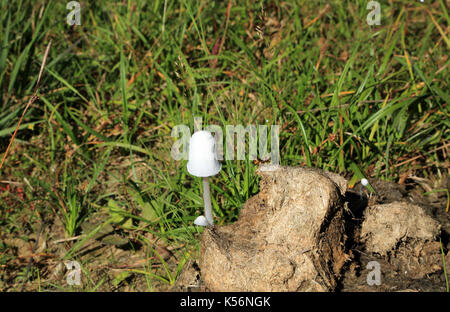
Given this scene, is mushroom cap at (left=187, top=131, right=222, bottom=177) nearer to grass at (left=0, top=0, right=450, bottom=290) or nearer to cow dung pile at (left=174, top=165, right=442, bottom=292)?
cow dung pile at (left=174, top=165, right=442, bottom=292)

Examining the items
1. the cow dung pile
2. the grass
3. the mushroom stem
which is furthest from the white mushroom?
the grass

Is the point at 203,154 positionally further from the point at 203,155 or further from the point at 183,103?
the point at 183,103

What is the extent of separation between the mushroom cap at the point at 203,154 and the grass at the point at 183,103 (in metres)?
0.50

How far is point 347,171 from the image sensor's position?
107 inches

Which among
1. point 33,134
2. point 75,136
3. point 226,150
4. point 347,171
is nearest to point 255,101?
point 226,150

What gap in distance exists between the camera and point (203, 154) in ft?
6.40

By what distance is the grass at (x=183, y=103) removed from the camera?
8.63 ft

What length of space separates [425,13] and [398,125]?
1533 millimetres

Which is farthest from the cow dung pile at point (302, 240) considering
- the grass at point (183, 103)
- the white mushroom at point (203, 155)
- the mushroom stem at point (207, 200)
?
the grass at point (183, 103)

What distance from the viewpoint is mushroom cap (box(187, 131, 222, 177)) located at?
1.94 metres

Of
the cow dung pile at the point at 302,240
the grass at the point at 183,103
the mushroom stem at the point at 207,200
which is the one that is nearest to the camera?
the cow dung pile at the point at 302,240

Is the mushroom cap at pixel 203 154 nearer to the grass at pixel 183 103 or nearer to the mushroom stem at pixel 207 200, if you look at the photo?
the mushroom stem at pixel 207 200

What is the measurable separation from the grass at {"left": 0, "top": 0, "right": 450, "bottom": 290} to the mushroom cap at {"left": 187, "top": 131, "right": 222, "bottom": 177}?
0.50 m

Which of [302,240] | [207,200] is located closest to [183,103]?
[207,200]
